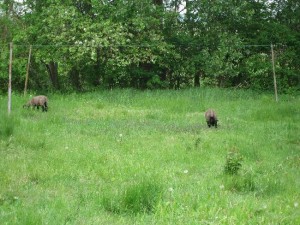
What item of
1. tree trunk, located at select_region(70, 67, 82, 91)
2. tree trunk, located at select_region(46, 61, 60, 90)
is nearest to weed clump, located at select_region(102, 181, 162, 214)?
tree trunk, located at select_region(70, 67, 82, 91)

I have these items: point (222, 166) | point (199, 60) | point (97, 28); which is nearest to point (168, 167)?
point (222, 166)

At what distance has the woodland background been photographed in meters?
22.4

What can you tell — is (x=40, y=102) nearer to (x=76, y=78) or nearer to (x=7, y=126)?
(x=7, y=126)

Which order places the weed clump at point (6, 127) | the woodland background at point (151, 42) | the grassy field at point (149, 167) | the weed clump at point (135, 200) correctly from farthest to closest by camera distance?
the woodland background at point (151, 42) < the weed clump at point (6, 127) < the weed clump at point (135, 200) < the grassy field at point (149, 167)

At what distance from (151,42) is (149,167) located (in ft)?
50.8

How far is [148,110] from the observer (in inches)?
679

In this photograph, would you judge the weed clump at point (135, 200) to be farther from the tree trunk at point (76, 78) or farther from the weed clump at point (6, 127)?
the tree trunk at point (76, 78)

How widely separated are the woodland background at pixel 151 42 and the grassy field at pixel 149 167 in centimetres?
634

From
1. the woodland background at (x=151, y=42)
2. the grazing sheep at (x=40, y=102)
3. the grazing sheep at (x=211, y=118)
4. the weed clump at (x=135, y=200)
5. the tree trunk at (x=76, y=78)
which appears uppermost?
the woodland background at (x=151, y=42)

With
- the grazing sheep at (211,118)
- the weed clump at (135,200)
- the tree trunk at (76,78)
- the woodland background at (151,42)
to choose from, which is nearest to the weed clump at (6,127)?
the weed clump at (135,200)

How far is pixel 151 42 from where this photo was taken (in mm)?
23391

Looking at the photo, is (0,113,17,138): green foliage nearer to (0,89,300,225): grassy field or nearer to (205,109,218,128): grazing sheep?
(0,89,300,225): grassy field

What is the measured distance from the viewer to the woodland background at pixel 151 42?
73.4 feet

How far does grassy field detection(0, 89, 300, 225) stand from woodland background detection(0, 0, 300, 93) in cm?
634
